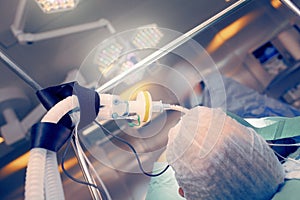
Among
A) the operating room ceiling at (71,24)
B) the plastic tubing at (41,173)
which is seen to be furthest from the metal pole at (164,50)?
the operating room ceiling at (71,24)

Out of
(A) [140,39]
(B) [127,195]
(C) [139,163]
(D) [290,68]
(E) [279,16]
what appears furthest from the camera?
(E) [279,16]

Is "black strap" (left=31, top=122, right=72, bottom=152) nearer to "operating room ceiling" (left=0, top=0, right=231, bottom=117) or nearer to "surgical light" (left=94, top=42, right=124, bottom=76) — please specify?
"surgical light" (left=94, top=42, right=124, bottom=76)

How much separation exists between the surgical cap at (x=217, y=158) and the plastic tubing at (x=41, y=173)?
27cm

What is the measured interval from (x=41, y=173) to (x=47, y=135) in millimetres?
53

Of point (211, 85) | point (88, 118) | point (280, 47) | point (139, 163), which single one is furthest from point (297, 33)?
point (88, 118)

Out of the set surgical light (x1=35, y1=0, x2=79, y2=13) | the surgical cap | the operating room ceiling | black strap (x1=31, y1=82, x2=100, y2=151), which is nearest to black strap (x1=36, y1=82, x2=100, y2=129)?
black strap (x1=31, y1=82, x2=100, y2=151)

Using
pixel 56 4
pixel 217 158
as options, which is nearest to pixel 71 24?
pixel 56 4

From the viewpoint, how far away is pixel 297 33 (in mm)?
2004

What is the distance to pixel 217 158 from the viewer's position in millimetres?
640

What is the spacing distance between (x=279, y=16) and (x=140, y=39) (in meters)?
1.60

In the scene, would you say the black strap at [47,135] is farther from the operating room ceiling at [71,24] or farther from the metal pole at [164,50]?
the operating room ceiling at [71,24]

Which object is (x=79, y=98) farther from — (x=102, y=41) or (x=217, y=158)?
(x=102, y=41)

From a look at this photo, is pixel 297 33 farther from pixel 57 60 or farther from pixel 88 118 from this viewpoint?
pixel 88 118

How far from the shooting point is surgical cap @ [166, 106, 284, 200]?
0.63 meters
